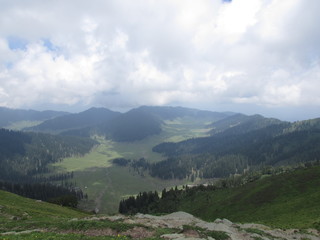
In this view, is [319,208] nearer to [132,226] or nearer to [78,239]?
[132,226]

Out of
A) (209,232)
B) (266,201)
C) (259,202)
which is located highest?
(209,232)

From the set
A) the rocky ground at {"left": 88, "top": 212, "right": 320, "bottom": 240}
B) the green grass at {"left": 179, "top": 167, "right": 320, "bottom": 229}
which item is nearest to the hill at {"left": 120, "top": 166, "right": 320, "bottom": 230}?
the green grass at {"left": 179, "top": 167, "right": 320, "bottom": 229}

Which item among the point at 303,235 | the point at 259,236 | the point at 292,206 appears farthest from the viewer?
the point at 292,206

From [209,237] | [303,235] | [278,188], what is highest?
[209,237]

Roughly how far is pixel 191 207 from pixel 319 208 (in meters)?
89.2

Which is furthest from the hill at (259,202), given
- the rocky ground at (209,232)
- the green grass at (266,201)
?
the rocky ground at (209,232)

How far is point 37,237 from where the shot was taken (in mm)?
27453

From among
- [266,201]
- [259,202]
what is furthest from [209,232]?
[259,202]

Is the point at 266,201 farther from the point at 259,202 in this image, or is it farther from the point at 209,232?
the point at 209,232

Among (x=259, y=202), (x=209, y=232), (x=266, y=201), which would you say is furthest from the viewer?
(x=259, y=202)

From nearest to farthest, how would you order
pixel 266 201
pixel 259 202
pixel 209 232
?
pixel 209 232 → pixel 266 201 → pixel 259 202

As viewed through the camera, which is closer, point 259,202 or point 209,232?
point 209,232

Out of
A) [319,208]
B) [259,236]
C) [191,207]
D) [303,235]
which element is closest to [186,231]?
[259,236]

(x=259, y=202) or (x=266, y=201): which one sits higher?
(x=266, y=201)
